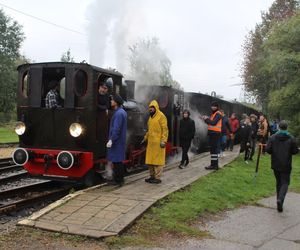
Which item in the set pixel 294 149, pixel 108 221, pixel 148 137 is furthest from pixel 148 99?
pixel 108 221

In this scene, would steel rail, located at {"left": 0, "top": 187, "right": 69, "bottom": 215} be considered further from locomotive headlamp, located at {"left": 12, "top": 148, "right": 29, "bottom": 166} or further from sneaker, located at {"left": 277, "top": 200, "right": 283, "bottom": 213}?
sneaker, located at {"left": 277, "top": 200, "right": 283, "bottom": 213}

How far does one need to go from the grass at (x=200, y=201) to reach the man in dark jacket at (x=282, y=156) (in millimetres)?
807

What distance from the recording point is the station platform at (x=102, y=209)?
614 cm

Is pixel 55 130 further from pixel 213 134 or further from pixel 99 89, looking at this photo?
pixel 213 134

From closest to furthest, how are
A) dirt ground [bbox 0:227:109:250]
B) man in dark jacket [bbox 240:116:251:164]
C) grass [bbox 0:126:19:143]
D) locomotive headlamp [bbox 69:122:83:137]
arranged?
dirt ground [bbox 0:227:109:250]
locomotive headlamp [bbox 69:122:83:137]
man in dark jacket [bbox 240:116:251:164]
grass [bbox 0:126:19:143]

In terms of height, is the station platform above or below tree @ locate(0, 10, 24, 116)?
below

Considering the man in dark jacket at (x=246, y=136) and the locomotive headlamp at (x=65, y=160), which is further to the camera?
the man in dark jacket at (x=246, y=136)

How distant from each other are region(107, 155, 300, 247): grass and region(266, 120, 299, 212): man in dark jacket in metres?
0.81

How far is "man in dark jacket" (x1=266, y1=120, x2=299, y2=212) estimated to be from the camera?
814 cm

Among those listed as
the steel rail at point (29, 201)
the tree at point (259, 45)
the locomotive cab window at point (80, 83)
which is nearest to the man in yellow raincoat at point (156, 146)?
the locomotive cab window at point (80, 83)

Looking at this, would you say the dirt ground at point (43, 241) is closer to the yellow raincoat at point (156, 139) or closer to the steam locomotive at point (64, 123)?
the steam locomotive at point (64, 123)

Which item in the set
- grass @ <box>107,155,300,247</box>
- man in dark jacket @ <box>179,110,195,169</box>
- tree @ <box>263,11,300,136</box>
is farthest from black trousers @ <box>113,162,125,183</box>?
tree @ <box>263,11,300,136</box>

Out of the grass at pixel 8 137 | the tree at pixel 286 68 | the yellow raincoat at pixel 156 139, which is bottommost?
the grass at pixel 8 137

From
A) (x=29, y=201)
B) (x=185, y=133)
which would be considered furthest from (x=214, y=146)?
(x=29, y=201)
